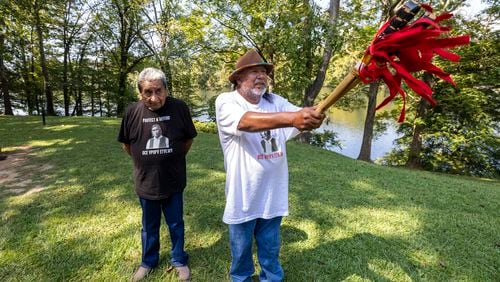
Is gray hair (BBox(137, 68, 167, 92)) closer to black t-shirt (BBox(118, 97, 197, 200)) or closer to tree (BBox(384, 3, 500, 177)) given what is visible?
black t-shirt (BBox(118, 97, 197, 200))

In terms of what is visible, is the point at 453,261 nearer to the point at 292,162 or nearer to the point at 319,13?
the point at 292,162

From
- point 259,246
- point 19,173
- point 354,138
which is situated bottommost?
point 354,138

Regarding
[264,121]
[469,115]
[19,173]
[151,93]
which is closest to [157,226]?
[151,93]

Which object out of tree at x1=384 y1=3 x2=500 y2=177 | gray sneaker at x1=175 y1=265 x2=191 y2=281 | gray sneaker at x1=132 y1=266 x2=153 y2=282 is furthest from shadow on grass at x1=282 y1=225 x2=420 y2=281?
A: tree at x1=384 y1=3 x2=500 y2=177

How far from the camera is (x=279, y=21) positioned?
1112cm

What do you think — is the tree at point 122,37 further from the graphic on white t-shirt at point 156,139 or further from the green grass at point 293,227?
the graphic on white t-shirt at point 156,139

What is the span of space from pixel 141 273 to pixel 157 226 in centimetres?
48

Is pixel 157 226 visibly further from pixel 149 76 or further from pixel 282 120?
pixel 282 120

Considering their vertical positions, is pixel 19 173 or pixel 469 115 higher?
pixel 469 115

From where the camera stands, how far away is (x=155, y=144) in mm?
2465

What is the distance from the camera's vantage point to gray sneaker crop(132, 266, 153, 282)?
266cm

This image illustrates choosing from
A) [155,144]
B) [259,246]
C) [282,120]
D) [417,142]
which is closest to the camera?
[282,120]

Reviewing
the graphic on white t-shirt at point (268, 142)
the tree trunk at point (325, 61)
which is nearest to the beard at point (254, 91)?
the graphic on white t-shirt at point (268, 142)

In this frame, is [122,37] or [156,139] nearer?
[156,139]
